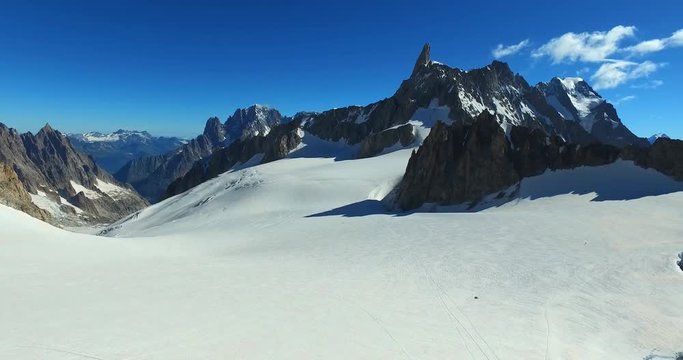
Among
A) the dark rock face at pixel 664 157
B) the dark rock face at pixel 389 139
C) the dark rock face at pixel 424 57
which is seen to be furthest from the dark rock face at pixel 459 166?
the dark rock face at pixel 424 57

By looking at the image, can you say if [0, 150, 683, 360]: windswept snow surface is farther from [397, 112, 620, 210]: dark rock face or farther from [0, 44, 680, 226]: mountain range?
[0, 44, 680, 226]: mountain range

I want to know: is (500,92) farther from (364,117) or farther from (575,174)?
(575,174)

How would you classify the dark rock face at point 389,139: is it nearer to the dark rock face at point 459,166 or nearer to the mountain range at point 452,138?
the mountain range at point 452,138

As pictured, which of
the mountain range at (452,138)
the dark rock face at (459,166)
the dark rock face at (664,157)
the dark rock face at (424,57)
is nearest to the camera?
the dark rock face at (664,157)

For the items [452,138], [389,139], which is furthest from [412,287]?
[389,139]

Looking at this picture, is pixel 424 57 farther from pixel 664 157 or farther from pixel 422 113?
pixel 664 157

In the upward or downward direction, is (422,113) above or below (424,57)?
below

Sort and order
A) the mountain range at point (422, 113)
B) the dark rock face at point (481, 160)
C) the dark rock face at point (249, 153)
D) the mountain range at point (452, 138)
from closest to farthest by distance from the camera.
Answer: the dark rock face at point (481, 160), the mountain range at point (452, 138), the mountain range at point (422, 113), the dark rock face at point (249, 153)
